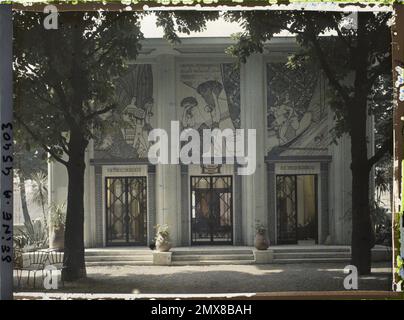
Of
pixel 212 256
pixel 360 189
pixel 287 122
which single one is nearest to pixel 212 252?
pixel 212 256

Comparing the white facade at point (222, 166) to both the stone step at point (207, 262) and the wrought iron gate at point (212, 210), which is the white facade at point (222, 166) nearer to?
the wrought iron gate at point (212, 210)

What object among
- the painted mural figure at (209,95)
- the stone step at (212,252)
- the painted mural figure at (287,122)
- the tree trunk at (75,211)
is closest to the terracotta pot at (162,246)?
the stone step at (212,252)

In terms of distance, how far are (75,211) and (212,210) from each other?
2.53 m

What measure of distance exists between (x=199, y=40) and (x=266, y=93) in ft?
7.46

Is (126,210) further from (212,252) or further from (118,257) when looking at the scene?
(212,252)

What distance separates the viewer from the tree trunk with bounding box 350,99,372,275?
24.5 feet

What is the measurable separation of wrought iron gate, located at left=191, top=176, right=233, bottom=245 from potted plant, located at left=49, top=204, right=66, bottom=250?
2.39 meters

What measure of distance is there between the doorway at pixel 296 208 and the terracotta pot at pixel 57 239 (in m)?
4.06

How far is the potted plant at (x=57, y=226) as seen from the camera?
7.29 m

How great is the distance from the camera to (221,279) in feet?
23.5

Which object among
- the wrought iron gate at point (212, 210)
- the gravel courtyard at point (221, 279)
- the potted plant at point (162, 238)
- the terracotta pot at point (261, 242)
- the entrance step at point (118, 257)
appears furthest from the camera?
the wrought iron gate at point (212, 210)

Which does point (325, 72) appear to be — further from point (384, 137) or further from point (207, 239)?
point (207, 239)

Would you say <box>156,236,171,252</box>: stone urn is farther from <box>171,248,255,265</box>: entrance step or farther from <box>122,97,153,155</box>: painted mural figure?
<box>122,97,153,155</box>: painted mural figure

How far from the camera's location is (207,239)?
8.50 m
